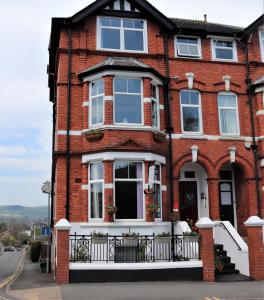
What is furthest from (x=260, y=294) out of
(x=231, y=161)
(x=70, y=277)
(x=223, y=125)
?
(x=223, y=125)

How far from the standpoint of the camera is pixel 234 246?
14797mm

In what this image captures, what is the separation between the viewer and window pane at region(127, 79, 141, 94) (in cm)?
1686

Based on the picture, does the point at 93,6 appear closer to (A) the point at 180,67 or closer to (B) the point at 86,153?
(A) the point at 180,67

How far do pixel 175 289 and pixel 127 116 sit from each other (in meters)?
7.24

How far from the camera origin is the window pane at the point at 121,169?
15961 mm

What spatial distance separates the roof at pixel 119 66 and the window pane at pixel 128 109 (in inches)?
42.7

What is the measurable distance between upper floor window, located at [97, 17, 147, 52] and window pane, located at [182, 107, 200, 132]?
3185 mm

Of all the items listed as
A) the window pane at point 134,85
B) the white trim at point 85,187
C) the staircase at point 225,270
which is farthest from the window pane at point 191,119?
the staircase at point 225,270

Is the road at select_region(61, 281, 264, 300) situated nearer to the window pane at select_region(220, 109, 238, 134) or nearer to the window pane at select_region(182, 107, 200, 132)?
the window pane at select_region(182, 107, 200, 132)

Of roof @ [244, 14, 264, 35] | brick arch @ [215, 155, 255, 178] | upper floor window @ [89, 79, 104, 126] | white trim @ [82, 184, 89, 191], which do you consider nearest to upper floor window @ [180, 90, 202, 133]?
brick arch @ [215, 155, 255, 178]

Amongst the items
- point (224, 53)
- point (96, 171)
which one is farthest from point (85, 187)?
point (224, 53)

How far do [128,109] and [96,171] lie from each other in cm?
273

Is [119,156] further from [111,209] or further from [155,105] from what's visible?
[155,105]

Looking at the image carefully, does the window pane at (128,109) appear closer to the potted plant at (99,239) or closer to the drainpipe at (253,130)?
the potted plant at (99,239)
